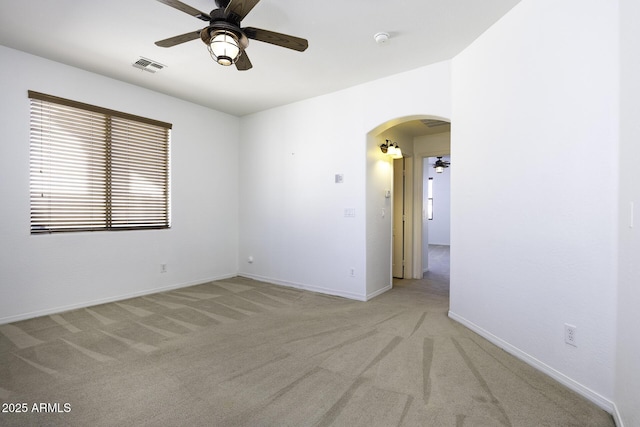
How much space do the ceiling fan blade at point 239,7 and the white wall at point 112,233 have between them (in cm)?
238

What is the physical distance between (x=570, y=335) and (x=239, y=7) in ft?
10.4

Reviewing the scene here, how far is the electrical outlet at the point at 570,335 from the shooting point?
203cm

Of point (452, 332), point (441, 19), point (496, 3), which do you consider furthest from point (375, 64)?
point (452, 332)

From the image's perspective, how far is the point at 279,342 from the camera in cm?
281

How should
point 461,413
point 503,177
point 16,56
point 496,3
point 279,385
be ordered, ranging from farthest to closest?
point 16,56 < point 503,177 < point 496,3 < point 279,385 < point 461,413

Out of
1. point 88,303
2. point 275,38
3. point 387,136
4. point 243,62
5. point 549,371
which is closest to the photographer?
point 549,371

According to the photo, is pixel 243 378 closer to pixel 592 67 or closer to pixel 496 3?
pixel 592 67

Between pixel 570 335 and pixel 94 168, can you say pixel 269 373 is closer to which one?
pixel 570 335

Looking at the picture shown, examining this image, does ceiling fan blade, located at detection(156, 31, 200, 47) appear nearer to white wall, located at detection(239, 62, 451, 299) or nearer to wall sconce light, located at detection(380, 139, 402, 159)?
white wall, located at detection(239, 62, 451, 299)

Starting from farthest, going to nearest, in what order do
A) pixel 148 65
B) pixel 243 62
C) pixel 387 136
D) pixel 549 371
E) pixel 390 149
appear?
pixel 387 136 < pixel 390 149 < pixel 148 65 < pixel 243 62 < pixel 549 371

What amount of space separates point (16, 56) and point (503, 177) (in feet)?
16.9

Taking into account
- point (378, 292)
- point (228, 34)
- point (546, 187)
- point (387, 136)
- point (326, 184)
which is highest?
point (228, 34)

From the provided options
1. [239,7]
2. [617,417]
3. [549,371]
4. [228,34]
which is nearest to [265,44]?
[228,34]

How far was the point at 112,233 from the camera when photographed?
13.4 feet
